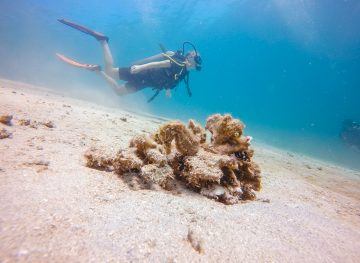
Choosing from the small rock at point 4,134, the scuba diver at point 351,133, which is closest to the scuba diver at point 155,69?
the small rock at point 4,134

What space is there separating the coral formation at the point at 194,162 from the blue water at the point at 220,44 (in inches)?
1163

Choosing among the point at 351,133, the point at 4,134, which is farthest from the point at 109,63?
the point at 351,133

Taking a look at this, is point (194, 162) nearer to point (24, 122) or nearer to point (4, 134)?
point (4, 134)

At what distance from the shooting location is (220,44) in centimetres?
8231

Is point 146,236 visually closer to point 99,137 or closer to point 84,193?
point 84,193

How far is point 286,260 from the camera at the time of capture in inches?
69.5

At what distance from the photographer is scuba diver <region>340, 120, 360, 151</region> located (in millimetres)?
22697

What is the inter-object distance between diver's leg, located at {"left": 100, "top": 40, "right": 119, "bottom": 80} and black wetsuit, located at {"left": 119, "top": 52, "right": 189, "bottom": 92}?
404mm

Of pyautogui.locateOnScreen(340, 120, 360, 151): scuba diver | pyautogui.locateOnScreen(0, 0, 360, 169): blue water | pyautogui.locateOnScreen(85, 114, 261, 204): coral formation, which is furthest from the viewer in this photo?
pyautogui.locateOnScreen(0, 0, 360, 169): blue water

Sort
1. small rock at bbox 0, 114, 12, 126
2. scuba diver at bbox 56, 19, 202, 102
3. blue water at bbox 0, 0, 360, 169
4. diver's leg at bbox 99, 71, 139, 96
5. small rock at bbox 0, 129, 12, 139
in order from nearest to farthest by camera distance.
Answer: small rock at bbox 0, 129, 12, 139 → small rock at bbox 0, 114, 12, 126 → scuba diver at bbox 56, 19, 202, 102 → diver's leg at bbox 99, 71, 139, 96 → blue water at bbox 0, 0, 360, 169

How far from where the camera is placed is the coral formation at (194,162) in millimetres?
2621

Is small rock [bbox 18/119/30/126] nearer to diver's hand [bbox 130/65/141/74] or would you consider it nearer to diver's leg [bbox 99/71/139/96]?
diver's hand [bbox 130/65/141/74]

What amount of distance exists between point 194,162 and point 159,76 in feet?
30.5

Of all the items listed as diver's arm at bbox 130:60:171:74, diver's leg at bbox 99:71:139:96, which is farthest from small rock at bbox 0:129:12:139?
diver's leg at bbox 99:71:139:96
